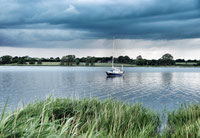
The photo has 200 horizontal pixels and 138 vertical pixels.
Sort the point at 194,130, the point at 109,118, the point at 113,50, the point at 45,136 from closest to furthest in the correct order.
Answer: the point at 45,136, the point at 194,130, the point at 109,118, the point at 113,50

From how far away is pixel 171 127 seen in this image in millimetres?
11289

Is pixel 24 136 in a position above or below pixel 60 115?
above

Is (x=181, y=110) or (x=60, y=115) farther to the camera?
(x=181, y=110)

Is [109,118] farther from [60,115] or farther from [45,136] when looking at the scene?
[45,136]

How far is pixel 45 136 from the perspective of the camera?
13.9 ft

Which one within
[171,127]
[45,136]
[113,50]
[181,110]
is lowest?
[171,127]

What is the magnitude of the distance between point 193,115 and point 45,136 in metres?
9.78

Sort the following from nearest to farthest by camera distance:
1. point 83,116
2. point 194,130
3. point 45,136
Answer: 1. point 45,136
2. point 194,130
3. point 83,116

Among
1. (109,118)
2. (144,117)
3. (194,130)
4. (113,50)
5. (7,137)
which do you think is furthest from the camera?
(113,50)

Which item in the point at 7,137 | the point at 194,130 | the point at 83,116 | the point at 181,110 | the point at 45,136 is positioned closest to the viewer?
the point at 7,137

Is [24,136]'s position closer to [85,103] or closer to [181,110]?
[85,103]

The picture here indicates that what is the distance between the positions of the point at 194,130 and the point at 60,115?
6.50 m

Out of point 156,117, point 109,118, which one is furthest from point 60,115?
point 156,117

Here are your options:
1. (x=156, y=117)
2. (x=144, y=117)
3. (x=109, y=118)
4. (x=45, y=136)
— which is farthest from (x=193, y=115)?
(x=45, y=136)
